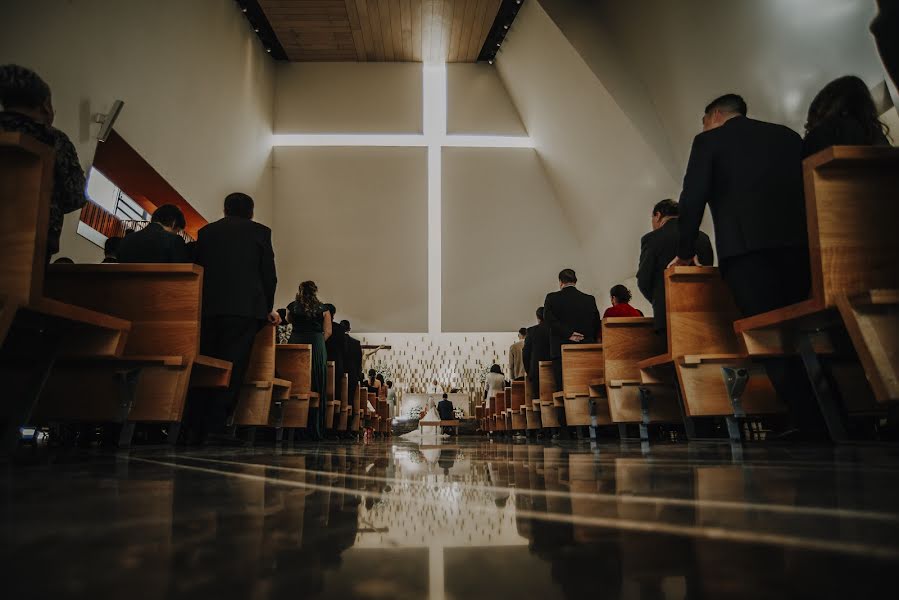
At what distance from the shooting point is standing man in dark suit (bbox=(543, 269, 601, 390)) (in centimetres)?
538

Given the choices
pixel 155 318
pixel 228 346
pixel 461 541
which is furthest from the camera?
pixel 228 346

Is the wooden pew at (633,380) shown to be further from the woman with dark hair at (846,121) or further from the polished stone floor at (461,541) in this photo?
the polished stone floor at (461,541)

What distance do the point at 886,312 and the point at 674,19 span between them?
660 cm

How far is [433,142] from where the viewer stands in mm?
12648

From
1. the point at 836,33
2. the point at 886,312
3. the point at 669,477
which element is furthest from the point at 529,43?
the point at 669,477

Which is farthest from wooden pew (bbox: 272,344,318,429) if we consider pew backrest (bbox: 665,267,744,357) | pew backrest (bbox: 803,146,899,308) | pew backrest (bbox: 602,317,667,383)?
pew backrest (bbox: 803,146,899,308)

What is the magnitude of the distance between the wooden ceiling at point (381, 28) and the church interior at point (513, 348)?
0.07 m

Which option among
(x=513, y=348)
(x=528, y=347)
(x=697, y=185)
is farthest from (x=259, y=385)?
(x=513, y=348)

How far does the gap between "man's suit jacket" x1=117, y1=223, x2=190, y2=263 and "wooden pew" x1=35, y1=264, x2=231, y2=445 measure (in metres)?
0.49

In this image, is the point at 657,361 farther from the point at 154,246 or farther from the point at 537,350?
the point at 537,350

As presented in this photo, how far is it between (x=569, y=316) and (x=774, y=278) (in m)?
3.02

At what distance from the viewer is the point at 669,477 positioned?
3.27ft

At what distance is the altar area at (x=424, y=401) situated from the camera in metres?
12.7

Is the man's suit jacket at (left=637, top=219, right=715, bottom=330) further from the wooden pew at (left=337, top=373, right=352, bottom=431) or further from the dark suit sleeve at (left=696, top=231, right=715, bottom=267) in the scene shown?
the wooden pew at (left=337, top=373, right=352, bottom=431)
